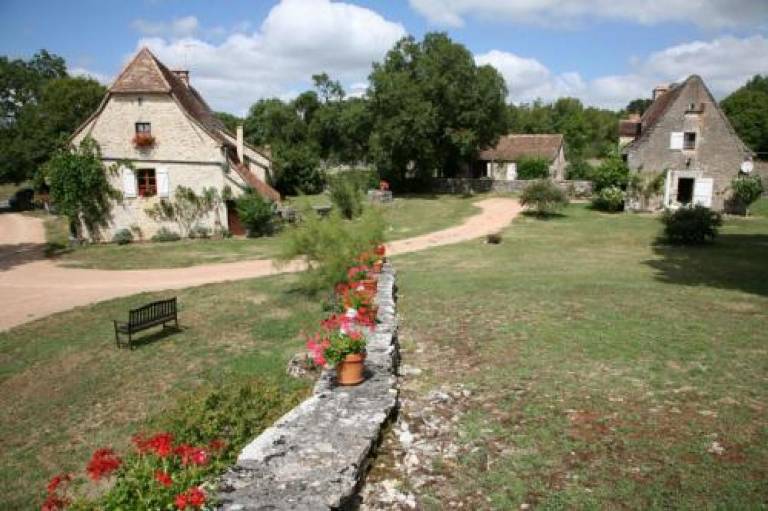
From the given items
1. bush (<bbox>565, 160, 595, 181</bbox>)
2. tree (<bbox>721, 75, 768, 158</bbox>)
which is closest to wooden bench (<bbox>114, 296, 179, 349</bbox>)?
bush (<bbox>565, 160, 595, 181</bbox>)

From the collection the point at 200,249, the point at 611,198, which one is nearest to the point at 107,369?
the point at 200,249

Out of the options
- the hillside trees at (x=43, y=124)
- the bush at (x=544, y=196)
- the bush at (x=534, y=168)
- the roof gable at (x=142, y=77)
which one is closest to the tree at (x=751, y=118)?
the bush at (x=534, y=168)

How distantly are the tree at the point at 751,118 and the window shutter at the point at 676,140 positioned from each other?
121ft

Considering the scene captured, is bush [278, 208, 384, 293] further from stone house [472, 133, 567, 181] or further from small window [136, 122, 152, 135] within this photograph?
stone house [472, 133, 567, 181]

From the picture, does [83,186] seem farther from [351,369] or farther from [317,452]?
[317,452]

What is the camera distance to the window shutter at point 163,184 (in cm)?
2556

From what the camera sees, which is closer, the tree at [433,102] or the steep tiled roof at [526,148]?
the tree at [433,102]

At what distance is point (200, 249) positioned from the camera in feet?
77.3

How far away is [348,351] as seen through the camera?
6344 millimetres

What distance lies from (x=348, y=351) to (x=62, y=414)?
5.80 metres

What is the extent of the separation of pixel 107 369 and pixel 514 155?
141 ft

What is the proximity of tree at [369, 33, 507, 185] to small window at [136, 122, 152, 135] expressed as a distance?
1576 cm

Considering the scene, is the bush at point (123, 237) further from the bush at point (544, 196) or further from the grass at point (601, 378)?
the bush at point (544, 196)

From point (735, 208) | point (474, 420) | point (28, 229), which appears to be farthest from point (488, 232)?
point (28, 229)
